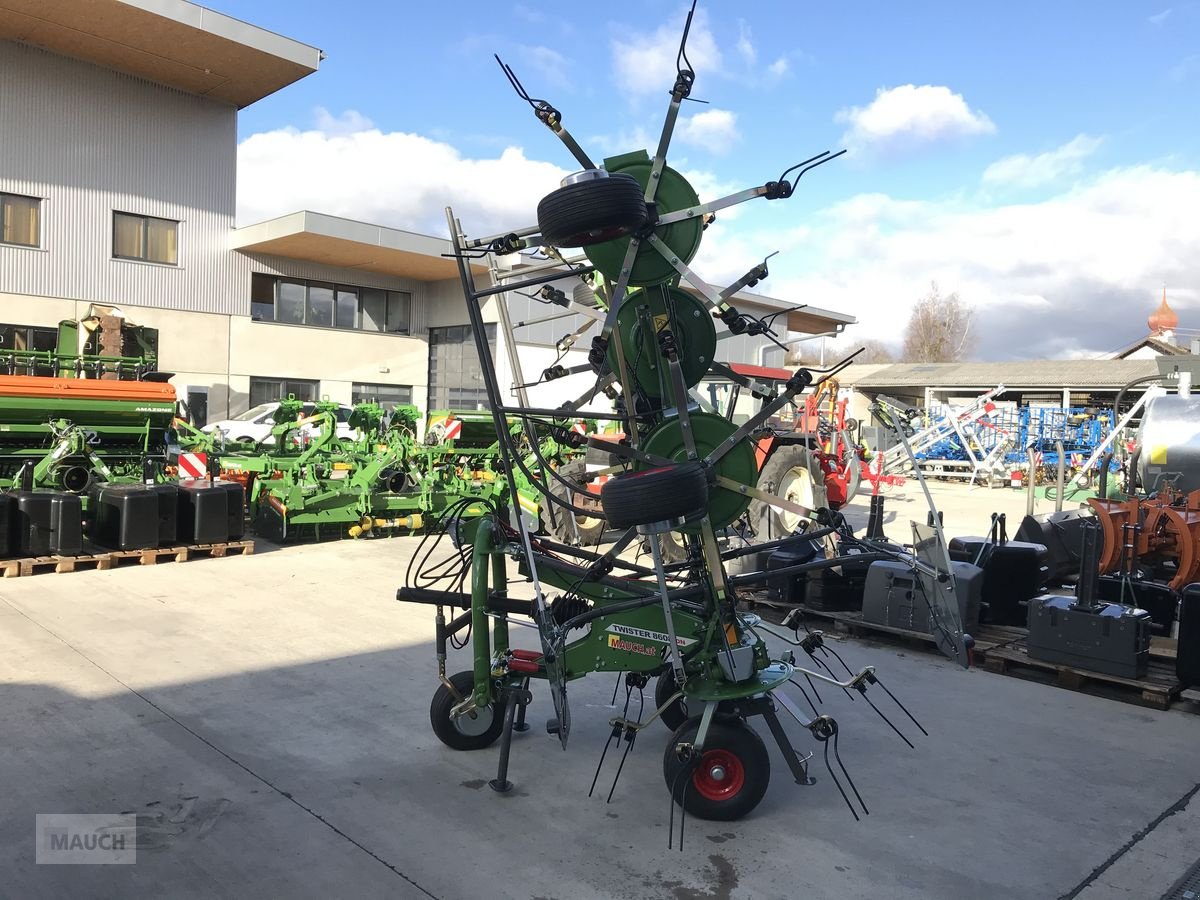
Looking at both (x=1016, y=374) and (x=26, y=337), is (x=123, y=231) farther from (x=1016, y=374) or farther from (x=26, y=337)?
(x=1016, y=374)

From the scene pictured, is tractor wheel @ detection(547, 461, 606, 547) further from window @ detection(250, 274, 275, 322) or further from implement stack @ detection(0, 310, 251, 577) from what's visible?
window @ detection(250, 274, 275, 322)

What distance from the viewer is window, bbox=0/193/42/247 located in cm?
1748

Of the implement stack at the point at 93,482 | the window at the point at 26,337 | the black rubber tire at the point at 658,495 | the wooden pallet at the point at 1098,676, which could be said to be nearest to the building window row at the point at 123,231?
the window at the point at 26,337

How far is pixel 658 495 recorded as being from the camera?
347 centimetres

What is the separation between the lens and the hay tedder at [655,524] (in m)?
3.67

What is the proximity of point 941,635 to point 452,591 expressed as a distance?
2453mm

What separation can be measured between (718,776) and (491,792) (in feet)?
3.29

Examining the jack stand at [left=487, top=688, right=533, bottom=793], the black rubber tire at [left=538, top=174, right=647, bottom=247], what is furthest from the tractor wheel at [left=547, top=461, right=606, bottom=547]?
the black rubber tire at [left=538, top=174, right=647, bottom=247]

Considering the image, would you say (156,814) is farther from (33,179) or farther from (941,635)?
(33,179)

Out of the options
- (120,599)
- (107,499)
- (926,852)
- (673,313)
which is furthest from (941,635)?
(107,499)

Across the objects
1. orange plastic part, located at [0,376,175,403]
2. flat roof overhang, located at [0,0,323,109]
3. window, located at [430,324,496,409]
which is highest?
flat roof overhang, located at [0,0,323,109]

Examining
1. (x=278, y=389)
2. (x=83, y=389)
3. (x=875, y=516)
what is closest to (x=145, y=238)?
(x=278, y=389)

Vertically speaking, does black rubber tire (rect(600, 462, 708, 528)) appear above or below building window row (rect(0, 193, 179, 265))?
below

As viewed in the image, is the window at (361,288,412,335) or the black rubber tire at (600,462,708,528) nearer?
the black rubber tire at (600,462,708,528)
